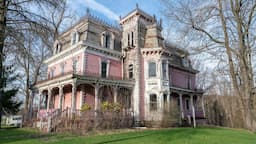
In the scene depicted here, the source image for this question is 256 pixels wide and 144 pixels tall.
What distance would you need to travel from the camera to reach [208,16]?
13.7m

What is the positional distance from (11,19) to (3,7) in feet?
3.29

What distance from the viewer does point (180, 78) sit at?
27984 mm

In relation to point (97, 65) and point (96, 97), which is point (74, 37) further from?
point (96, 97)

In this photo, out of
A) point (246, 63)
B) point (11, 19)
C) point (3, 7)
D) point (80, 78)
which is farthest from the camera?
point (80, 78)

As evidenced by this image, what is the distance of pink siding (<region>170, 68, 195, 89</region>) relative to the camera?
2653cm

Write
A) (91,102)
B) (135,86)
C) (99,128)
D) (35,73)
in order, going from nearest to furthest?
(99,128), (91,102), (135,86), (35,73)

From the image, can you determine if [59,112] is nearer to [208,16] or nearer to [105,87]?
[105,87]

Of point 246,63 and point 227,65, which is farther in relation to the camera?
point 227,65

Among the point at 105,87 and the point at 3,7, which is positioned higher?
the point at 3,7

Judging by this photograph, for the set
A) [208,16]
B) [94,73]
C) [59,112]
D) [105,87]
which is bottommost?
[59,112]

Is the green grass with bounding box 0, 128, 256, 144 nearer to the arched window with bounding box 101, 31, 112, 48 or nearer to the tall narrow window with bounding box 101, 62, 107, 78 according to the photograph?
the tall narrow window with bounding box 101, 62, 107, 78

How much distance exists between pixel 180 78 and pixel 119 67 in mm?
9459

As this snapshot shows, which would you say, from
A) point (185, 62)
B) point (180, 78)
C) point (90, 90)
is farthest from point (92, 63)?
point (185, 62)

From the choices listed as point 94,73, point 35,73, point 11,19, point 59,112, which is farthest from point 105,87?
point 35,73
